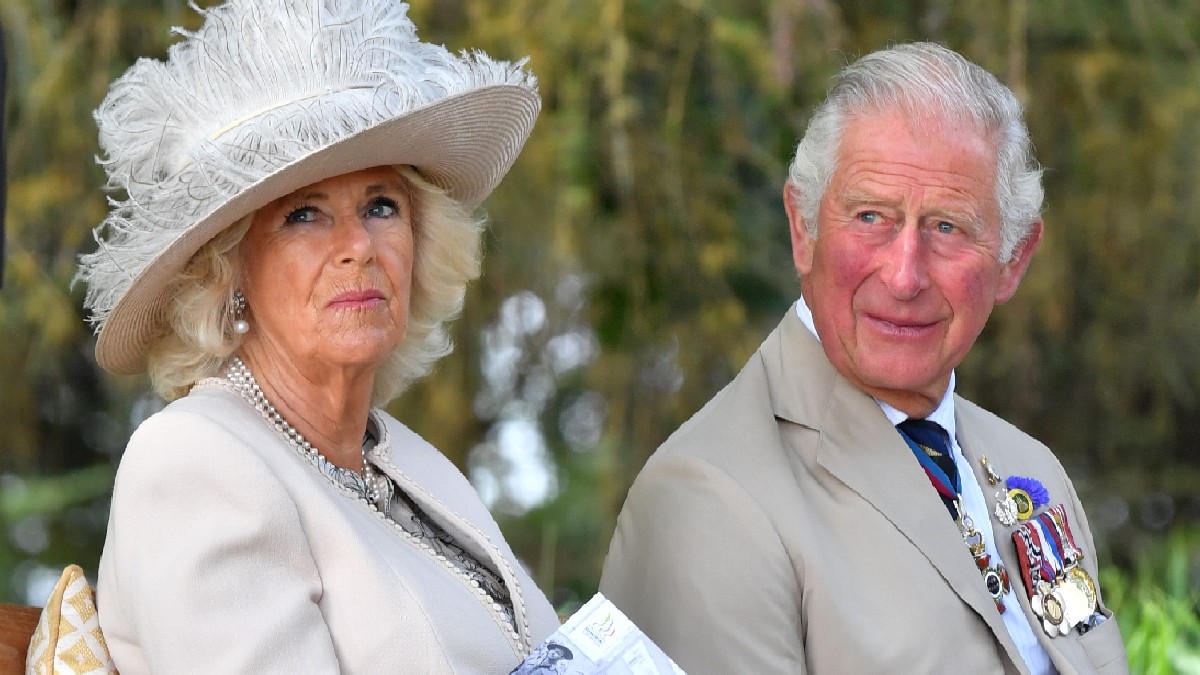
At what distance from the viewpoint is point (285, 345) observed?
2465 millimetres

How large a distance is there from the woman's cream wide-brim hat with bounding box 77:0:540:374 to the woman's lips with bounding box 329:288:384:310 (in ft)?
0.57

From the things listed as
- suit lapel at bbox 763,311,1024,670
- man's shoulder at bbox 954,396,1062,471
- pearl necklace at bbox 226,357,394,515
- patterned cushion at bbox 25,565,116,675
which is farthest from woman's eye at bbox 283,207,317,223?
→ man's shoulder at bbox 954,396,1062,471

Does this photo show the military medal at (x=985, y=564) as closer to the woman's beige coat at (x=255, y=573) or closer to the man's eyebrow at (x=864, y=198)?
the man's eyebrow at (x=864, y=198)

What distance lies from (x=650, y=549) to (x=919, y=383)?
53cm

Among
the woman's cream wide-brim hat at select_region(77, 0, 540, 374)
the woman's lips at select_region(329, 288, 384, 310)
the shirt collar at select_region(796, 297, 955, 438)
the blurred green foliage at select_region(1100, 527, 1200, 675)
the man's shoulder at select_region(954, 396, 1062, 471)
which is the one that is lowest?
the blurred green foliage at select_region(1100, 527, 1200, 675)

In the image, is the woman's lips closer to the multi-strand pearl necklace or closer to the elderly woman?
the elderly woman

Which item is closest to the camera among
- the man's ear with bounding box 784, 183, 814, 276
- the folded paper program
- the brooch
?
the folded paper program

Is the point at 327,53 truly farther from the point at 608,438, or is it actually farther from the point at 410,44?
the point at 608,438

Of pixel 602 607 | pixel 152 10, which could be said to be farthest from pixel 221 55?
pixel 152 10

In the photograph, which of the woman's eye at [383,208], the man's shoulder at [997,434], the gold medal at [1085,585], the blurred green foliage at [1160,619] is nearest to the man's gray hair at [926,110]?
the man's shoulder at [997,434]

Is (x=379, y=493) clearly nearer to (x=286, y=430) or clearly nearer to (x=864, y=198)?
(x=286, y=430)

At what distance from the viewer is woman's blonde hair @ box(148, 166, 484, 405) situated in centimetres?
242

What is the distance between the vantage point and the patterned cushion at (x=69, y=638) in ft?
7.24

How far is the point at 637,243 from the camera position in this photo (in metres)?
4.23
